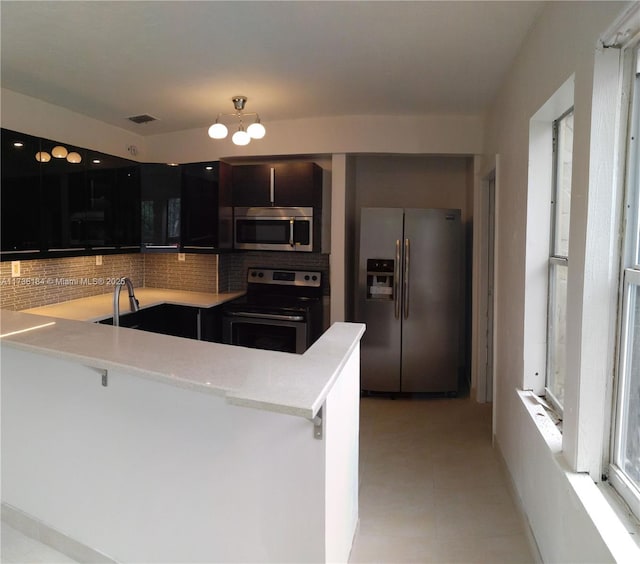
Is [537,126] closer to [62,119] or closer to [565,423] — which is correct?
[565,423]

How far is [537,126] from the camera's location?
6.69ft

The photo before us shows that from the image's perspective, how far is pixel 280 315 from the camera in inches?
143

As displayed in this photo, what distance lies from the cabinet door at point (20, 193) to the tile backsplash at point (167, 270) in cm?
57

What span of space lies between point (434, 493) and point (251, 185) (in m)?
2.84

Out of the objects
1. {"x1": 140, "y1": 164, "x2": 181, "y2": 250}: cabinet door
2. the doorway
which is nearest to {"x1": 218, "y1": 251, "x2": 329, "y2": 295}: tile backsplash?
{"x1": 140, "y1": 164, "x2": 181, "y2": 250}: cabinet door

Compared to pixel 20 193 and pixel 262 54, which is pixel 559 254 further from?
pixel 20 193

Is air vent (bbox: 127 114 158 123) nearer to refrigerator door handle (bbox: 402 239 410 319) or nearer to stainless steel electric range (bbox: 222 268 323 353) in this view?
stainless steel electric range (bbox: 222 268 323 353)

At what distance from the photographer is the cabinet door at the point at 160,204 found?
3789 mm

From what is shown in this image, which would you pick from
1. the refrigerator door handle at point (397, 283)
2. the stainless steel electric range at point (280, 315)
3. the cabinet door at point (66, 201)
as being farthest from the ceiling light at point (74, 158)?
the refrigerator door handle at point (397, 283)

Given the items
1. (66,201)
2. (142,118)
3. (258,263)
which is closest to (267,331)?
(258,263)

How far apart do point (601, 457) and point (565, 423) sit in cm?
16

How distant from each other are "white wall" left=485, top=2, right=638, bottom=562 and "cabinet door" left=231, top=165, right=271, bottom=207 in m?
2.16

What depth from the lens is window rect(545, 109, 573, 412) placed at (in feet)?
6.55

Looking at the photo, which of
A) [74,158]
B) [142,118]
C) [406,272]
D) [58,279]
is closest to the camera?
[74,158]
